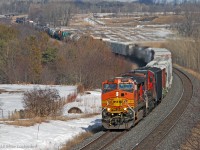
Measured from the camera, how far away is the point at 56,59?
69562 millimetres

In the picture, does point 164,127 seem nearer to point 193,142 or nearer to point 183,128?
point 183,128

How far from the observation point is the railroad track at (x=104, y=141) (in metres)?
18.7

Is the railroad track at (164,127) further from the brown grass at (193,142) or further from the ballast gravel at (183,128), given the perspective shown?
the brown grass at (193,142)

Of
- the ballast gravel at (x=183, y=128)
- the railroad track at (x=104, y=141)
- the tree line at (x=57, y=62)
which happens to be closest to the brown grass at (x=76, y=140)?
the railroad track at (x=104, y=141)

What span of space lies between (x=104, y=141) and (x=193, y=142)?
12.5 feet

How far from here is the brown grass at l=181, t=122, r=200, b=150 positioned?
1899cm

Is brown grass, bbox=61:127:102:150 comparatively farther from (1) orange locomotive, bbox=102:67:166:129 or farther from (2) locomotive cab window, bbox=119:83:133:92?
(2) locomotive cab window, bbox=119:83:133:92

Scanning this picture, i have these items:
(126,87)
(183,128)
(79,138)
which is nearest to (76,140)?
(79,138)

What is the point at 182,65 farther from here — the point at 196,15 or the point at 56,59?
the point at 196,15

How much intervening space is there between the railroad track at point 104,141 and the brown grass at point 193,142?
3.03 metres

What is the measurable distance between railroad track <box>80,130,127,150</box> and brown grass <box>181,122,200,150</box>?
9.96 feet

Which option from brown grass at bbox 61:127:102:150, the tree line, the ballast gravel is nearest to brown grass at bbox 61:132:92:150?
brown grass at bbox 61:127:102:150

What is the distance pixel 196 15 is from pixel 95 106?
122m

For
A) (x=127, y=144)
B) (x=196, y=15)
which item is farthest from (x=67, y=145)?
(x=196, y=15)
